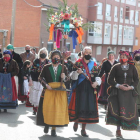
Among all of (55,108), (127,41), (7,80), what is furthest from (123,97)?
(127,41)

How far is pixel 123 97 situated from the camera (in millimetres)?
8086

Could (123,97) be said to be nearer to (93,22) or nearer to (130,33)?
(93,22)

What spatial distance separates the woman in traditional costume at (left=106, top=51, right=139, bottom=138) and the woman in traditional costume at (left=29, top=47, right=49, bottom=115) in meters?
2.65

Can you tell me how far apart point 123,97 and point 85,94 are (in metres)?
0.79

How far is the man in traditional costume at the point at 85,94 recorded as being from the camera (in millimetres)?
8092

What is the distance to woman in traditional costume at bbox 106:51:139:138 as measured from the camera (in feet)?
26.4

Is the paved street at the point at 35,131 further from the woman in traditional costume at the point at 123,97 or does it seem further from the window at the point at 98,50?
the window at the point at 98,50

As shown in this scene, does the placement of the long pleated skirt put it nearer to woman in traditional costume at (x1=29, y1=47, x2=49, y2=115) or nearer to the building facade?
woman in traditional costume at (x1=29, y1=47, x2=49, y2=115)

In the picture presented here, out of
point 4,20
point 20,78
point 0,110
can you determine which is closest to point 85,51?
point 0,110

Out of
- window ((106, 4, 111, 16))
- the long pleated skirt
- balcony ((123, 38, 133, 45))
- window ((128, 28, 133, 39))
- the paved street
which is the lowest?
the paved street

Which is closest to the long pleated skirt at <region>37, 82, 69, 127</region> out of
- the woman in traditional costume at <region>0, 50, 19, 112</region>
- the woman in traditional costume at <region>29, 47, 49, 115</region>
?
the woman in traditional costume at <region>29, 47, 49, 115</region>

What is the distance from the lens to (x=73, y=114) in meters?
8.21

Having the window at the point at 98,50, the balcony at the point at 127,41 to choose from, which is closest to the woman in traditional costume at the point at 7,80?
the window at the point at 98,50

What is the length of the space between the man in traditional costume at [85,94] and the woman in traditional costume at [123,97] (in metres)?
0.34
